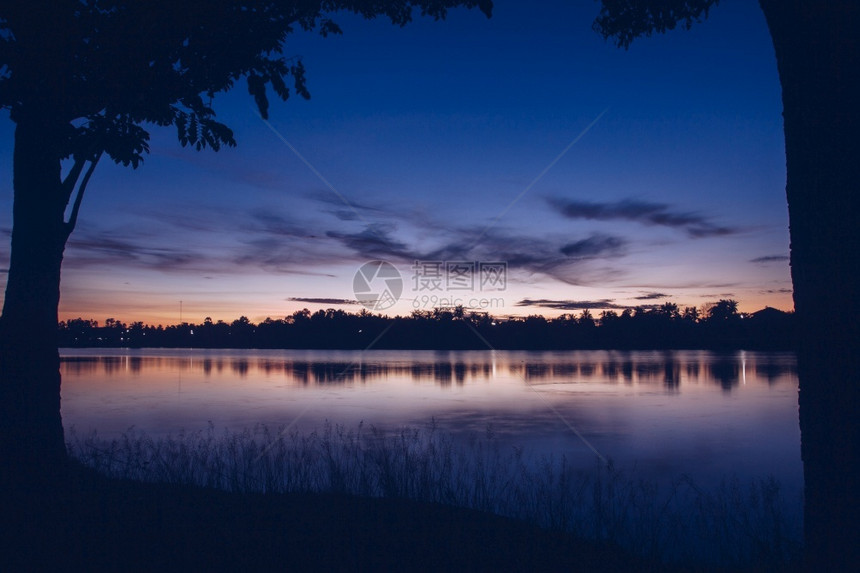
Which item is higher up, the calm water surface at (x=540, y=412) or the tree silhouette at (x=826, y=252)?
the tree silhouette at (x=826, y=252)

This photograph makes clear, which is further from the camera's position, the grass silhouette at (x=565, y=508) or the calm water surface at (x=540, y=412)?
the calm water surface at (x=540, y=412)

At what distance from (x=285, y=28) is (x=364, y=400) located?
26.3 m

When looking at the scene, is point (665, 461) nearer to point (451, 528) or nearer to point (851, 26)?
point (451, 528)

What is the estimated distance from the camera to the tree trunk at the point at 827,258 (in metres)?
4.39

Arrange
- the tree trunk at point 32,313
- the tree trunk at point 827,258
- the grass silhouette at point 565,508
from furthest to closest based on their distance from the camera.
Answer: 1. the tree trunk at point 32,313
2. the grass silhouette at point 565,508
3. the tree trunk at point 827,258

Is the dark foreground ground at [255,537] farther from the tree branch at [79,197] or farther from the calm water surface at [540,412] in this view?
the calm water surface at [540,412]

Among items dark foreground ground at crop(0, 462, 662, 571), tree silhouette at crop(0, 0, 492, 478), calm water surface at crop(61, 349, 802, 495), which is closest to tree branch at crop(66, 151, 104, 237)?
tree silhouette at crop(0, 0, 492, 478)

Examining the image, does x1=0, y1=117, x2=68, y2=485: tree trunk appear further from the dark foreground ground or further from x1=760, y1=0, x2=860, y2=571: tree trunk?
x1=760, y1=0, x2=860, y2=571: tree trunk

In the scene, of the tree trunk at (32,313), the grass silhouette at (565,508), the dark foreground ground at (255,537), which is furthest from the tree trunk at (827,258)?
the tree trunk at (32,313)

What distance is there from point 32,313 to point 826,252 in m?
9.82

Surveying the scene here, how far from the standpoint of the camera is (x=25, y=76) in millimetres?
8055

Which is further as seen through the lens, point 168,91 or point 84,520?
point 168,91

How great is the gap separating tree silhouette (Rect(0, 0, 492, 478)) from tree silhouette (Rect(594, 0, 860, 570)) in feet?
14.2

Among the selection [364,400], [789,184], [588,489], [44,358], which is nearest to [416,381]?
[364,400]
